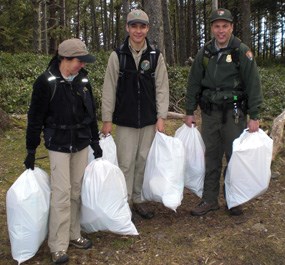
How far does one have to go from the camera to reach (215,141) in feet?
14.6

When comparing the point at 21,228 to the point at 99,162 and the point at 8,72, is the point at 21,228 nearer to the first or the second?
the point at 99,162

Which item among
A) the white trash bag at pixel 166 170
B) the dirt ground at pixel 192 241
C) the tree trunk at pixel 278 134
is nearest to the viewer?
the dirt ground at pixel 192 241

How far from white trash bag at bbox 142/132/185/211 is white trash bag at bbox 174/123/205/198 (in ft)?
0.81

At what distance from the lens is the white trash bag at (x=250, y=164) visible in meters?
4.08

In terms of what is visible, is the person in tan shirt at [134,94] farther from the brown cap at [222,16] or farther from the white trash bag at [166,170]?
the brown cap at [222,16]

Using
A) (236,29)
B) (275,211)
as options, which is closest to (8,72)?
(275,211)

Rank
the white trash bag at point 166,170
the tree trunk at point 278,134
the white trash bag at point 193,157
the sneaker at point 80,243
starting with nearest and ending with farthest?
1. the sneaker at point 80,243
2. the white trash bag at point 166,170
3. the white trash bag at point 193,157
4. the tree trunk at point 278,134

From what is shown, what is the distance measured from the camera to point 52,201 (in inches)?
138

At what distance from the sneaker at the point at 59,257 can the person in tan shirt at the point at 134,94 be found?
1076 millimetres

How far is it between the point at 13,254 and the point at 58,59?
1.70 meters

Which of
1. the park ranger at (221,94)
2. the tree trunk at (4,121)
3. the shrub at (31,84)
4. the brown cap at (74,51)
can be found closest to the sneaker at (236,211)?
the park ranger at (221,94)

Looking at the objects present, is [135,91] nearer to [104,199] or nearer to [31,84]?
[104,199]

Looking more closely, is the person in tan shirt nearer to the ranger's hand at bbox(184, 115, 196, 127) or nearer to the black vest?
the black vest

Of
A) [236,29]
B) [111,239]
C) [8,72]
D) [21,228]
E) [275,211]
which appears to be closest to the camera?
[21,228]
